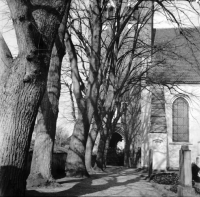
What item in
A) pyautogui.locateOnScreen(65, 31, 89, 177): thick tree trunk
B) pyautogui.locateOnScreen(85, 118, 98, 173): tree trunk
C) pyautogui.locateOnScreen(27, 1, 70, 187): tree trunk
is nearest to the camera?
pyautogui.locateOnScreen(27, 1, 70, 187): tree trunk

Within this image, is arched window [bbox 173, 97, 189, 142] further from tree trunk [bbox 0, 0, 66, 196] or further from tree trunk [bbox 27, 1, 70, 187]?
tree trunk [bbox 0, 0, 66, 196]

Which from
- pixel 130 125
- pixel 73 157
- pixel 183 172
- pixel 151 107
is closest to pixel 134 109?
pixel 130 125

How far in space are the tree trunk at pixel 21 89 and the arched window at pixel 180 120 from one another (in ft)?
58.9

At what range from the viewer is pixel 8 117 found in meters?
5.69

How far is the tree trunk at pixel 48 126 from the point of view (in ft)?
29.1

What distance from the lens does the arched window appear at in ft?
74.7

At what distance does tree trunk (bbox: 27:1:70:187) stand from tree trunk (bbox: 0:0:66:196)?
282 cm

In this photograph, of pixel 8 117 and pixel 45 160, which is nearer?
pixel 8 117

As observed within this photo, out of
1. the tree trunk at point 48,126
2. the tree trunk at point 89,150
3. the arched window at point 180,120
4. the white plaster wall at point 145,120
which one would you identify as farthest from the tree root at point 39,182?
the arched window at point 180,120

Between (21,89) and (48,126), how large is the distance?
12.3 ft

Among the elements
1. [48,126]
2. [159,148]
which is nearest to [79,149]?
[48,126]

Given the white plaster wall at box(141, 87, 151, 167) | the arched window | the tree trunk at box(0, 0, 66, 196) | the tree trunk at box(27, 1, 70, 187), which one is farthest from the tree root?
the arched window

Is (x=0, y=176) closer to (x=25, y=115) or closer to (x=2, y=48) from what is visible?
(x=25, y=115)

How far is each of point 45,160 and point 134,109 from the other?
1896cm
